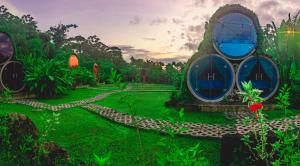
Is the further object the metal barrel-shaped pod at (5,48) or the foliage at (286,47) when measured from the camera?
the metal barrel-shaped pod at (5,48)

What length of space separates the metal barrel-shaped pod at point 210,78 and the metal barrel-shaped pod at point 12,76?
10.1 meters

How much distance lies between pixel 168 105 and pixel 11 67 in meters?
9.71

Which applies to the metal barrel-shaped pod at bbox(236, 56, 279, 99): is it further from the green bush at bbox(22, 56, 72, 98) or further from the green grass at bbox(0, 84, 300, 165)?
the green bush at bbox(22, 56, 72, 98)

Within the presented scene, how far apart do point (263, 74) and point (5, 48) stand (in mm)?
13512

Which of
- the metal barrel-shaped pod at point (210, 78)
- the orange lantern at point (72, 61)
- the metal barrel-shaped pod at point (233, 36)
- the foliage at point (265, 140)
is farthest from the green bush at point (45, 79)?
the foliage at point (265, 140)

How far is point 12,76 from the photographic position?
1730 centimetres

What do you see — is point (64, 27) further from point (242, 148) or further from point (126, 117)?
point (242, 148)

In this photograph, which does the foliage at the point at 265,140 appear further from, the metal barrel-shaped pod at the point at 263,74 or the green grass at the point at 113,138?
the metal barrel-shaped pod at the point at 263,74

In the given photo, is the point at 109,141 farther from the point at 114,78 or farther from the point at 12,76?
the point at 12,76

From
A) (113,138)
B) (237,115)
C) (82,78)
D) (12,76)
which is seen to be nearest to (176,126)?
(113,138)

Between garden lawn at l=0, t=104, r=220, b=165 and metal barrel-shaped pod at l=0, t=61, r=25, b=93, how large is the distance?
8026 millimetres

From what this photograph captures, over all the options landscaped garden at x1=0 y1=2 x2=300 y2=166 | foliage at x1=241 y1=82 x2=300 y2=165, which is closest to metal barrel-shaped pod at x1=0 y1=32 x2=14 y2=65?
landscaped garden at x1=0 y1=2 x2=300 y2=166

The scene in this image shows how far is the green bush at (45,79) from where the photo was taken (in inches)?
653

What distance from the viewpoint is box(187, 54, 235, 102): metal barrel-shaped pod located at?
12453mm
